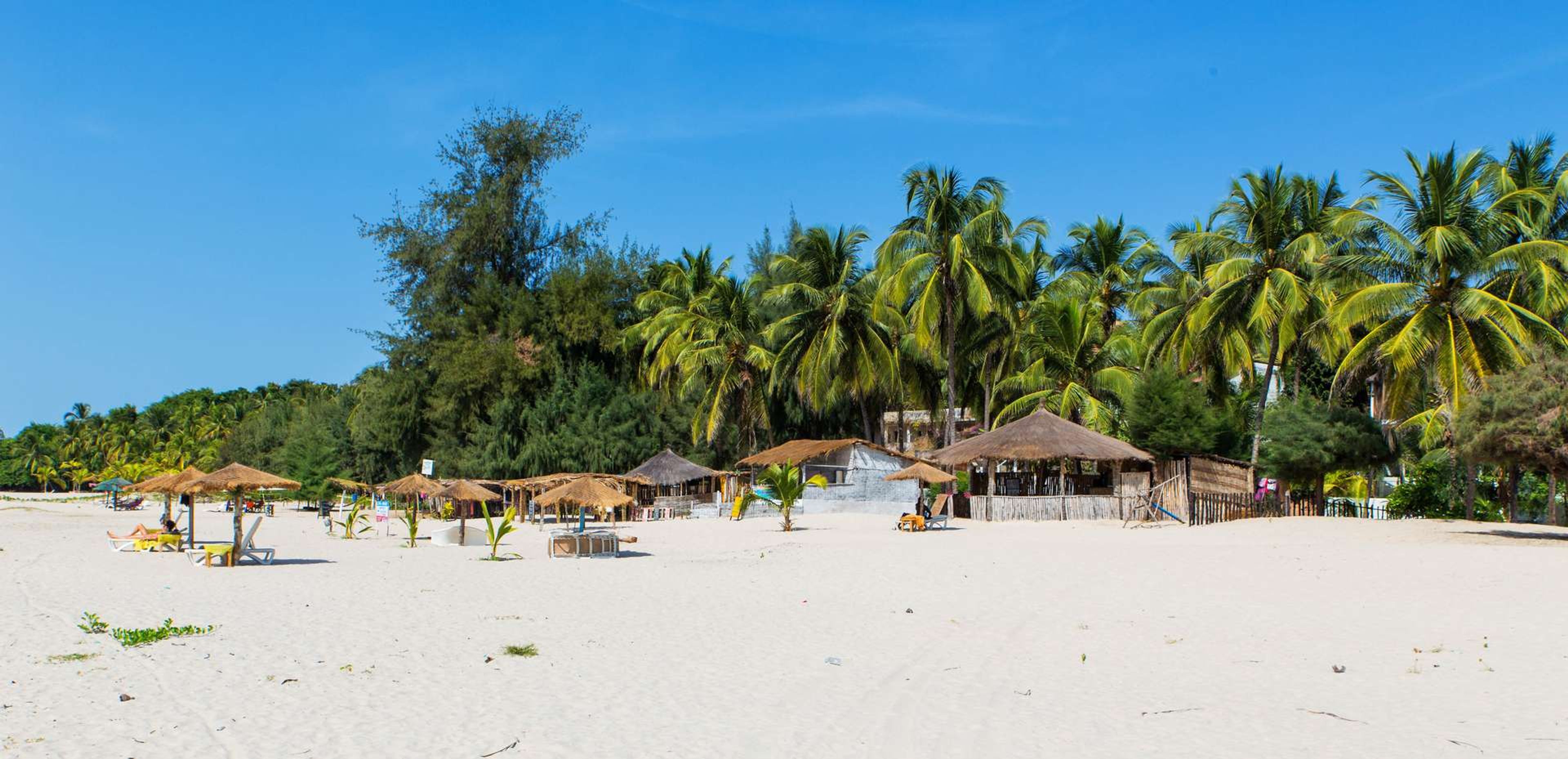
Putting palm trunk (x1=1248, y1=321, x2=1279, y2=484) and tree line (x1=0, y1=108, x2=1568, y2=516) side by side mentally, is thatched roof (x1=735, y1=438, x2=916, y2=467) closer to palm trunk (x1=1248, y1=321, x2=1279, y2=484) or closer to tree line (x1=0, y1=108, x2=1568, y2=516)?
tree line (x1=0, y1=108, x2=1568, y2=516)

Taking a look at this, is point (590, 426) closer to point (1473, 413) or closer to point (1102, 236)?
point (1102, 236)

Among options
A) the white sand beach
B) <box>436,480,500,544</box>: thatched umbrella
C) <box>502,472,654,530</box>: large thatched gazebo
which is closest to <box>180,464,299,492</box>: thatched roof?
the white sand beach

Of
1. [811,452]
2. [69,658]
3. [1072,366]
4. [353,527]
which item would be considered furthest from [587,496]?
[1072,366]

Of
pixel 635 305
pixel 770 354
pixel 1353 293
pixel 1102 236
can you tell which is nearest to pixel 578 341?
pixel 635 305

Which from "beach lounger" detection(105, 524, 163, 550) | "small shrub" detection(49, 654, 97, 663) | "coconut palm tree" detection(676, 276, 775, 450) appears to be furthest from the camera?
"coconut palm tree" detection(676, 276, 775, 450)

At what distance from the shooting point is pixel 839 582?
15.4 meters

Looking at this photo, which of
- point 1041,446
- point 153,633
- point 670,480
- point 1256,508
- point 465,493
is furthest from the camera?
point 670,480

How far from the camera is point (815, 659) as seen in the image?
9.64 m

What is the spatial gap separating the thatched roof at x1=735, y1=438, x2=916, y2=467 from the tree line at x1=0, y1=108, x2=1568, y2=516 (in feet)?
9.22

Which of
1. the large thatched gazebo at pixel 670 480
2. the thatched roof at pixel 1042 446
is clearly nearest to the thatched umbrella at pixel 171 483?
the large thatched gazebo at pixel 670 480

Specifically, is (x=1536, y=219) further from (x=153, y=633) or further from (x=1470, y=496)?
(x=153, y=633)

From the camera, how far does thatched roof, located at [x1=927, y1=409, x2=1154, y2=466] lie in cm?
2911

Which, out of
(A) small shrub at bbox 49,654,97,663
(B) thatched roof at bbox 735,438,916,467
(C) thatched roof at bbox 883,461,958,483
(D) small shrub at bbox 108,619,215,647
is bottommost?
(A) small shrub at bbox 49,654,97,663

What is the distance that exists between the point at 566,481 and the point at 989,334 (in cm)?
1536
